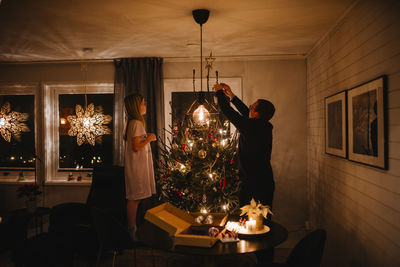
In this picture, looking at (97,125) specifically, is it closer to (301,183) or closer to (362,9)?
(301,183)

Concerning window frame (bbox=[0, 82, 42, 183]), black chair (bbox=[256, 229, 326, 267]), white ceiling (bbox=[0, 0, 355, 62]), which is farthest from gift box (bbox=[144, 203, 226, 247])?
window frame (bbox=[0, 82, 42, 183])

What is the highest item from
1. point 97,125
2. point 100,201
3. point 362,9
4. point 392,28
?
point 362,9

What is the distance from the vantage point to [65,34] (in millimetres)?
3445

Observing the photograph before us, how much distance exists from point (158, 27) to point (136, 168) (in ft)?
5.03

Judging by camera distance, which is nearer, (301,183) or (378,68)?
(378,68)

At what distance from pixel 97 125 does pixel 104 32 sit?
184 cm

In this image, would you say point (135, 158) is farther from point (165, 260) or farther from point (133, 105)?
point (165, 260)

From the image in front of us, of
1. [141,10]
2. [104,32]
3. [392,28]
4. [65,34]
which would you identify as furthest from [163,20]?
[392,28]

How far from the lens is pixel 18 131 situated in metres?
4.96

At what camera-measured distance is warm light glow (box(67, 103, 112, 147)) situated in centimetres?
484

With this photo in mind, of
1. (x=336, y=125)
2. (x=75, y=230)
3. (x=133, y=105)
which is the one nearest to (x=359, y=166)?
(x=336, y=125)

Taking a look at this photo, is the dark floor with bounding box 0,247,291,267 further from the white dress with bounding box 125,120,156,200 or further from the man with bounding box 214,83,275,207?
the man with bounding box 214,83,275,207

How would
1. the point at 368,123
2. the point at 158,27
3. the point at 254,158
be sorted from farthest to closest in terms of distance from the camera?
1. the point at 158,27
2. the point at 254,158
3. the point at 368,123

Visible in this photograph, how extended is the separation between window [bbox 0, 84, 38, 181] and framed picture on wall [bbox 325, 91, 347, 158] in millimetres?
4316
